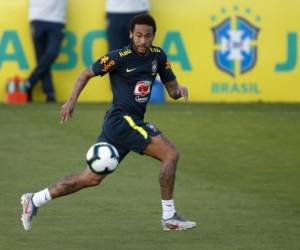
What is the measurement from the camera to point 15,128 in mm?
17484

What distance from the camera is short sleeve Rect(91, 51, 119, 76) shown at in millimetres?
10414

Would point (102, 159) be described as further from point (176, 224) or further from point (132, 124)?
point (176, 224)

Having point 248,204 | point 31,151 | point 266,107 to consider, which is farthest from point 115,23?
point 248,204

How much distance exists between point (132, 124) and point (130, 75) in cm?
47

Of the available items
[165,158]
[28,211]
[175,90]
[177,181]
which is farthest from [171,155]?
[177,181]

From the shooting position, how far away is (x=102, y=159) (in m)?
10.1

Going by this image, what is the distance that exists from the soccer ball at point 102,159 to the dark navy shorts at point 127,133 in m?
0.23

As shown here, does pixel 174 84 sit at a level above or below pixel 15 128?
above

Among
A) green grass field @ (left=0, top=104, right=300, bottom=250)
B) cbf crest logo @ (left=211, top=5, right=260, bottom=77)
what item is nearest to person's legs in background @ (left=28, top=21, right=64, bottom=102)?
green grass field @ (left=0, top=104, right=300, bottom=250)

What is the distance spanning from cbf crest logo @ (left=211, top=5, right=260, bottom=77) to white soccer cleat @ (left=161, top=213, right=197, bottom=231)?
10.3m

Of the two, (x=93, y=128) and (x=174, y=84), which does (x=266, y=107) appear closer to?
(x=93, y=128)

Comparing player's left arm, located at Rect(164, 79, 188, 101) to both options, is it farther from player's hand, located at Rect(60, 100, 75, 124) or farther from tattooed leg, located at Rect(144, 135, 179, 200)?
player's hand, located at Rect(60, 100, 75, 124)

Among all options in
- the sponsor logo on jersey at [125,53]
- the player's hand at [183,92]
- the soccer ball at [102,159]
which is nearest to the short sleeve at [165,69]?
the player's hand at [183,92]

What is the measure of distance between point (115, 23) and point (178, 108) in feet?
6.25
